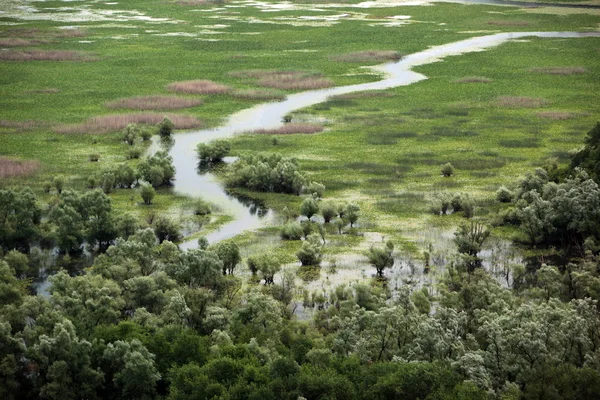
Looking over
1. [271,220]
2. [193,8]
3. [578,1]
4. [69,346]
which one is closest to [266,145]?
[271,220]

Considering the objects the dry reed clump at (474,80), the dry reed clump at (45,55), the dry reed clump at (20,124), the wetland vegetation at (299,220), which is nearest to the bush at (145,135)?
the wetland vegetation at (299,220)

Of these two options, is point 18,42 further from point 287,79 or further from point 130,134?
point 130,134

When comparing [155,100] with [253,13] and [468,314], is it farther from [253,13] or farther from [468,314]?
[253,13]

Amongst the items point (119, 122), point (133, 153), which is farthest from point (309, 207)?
point (119, 122)

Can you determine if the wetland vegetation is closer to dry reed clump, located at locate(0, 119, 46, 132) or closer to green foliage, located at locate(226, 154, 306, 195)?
green foliage, located at locate(226, 154, 306, 195)

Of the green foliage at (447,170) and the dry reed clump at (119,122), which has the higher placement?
the green foliage at (447,170)

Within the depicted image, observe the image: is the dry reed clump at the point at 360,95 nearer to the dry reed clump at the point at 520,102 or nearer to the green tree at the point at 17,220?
the dry reed clump at the point at 520,102
